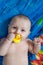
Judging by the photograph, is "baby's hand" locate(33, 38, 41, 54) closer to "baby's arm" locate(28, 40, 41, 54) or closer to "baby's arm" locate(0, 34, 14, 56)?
"baby's arm" locate(28, 40, 41, 54)

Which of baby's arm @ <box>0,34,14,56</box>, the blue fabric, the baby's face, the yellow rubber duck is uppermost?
the blue fabric

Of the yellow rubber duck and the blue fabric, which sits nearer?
the yellow rubber duck

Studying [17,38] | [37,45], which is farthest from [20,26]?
[37,45]

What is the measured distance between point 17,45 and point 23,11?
31 cm

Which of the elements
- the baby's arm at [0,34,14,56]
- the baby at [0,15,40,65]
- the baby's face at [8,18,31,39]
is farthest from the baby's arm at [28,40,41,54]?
the baby's arm at [0,34,14,56]

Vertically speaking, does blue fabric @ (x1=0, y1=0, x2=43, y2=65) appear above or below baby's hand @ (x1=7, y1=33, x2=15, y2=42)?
above

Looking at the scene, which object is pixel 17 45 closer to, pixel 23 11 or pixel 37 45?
pixel 37 45

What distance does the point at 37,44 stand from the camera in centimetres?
194

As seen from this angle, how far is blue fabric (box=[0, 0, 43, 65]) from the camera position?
2039 mm

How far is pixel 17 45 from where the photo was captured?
198 centimetres

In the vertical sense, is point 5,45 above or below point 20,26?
below

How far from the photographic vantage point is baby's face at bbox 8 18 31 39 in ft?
6.34

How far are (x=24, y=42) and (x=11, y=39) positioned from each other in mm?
165

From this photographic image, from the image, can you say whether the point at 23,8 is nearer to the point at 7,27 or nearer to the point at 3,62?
the point at 7,27
